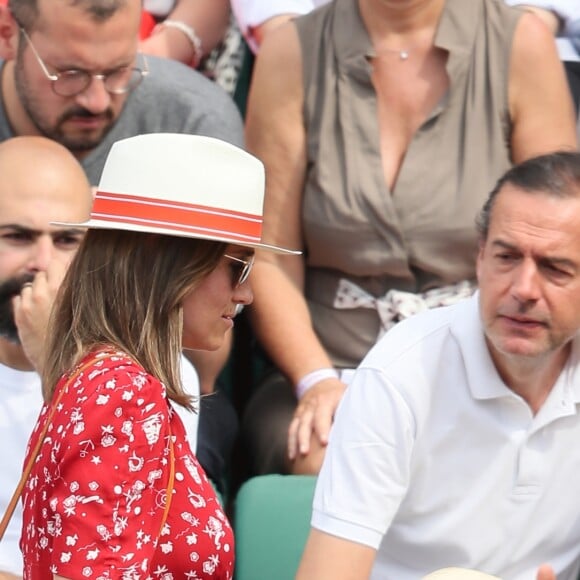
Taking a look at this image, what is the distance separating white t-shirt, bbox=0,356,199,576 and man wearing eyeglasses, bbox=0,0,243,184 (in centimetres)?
67

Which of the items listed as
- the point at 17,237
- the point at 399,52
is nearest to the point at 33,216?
the point at 17,237

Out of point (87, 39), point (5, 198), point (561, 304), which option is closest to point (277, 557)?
point (561, 304)

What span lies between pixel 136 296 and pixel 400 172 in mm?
1364

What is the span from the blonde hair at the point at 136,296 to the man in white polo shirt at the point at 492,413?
2.14ft

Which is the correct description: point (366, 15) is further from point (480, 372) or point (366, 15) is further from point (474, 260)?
point (480, 372)

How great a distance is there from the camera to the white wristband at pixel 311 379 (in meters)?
2.80

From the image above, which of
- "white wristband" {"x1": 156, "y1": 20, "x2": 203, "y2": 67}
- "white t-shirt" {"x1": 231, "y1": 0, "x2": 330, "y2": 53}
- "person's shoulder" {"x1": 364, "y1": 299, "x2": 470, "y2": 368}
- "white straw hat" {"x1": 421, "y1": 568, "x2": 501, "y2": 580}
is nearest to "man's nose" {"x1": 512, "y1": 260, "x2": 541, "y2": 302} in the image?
"person's shoulder" {"x1": 364, "y1": 299, "x2": 470, "y2": 368}

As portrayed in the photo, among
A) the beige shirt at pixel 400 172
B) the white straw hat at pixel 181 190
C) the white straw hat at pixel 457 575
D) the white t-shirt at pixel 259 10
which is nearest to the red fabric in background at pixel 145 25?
the white t-shirt at pixel 259 10

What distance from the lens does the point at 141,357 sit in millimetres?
1604

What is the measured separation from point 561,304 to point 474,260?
2.07 ft

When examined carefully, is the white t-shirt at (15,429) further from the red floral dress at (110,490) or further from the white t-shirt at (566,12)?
the white t-shirt at (566,12)

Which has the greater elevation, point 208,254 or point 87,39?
point 208,254

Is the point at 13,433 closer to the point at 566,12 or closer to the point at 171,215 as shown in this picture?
the point at 171,215

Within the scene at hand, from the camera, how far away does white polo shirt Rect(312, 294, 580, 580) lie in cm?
222
